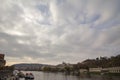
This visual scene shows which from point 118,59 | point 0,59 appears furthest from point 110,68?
point 0,59

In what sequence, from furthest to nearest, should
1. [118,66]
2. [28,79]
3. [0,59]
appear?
[118,66]
[0,59]
[28,79]

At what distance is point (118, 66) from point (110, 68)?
12.7m

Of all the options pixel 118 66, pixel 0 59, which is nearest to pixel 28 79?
pixel 0 59

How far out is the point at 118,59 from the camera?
197500 mm

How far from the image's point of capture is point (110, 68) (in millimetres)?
197000

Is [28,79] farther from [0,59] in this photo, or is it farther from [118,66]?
[118,66]

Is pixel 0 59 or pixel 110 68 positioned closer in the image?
pixel 0 59

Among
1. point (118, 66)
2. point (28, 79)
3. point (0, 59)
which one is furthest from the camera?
point (118, 66)

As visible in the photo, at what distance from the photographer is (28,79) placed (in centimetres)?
9256

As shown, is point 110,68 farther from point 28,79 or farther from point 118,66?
point 28,79

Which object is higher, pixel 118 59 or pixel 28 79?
pixel 118 59

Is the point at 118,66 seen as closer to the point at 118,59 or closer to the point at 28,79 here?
the point at 118,59

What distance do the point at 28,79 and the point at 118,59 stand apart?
128847mm

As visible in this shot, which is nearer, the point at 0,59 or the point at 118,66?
the point at 0,59
